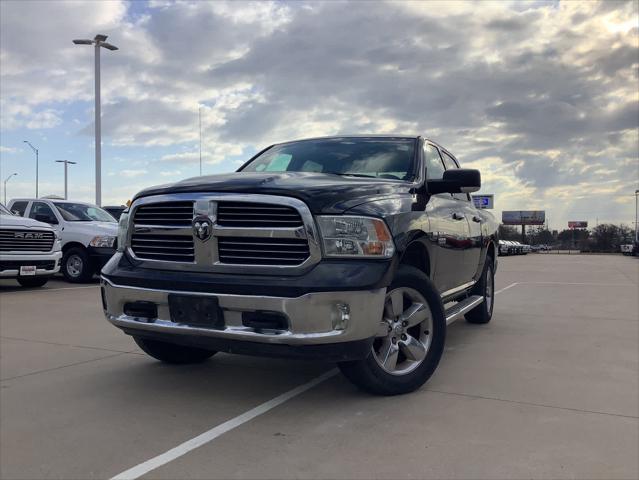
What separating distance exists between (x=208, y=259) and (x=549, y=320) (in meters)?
5.40

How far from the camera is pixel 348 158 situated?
16.7 ft

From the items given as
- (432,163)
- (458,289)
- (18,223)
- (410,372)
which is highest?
(432,163)

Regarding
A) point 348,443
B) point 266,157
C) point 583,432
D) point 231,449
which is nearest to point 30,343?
point 266,157

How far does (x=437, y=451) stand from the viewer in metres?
3.07

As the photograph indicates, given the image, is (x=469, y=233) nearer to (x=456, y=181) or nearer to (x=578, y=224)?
(x=456, y=181)

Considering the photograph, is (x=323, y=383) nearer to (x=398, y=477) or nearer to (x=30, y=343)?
(x=398, y=477)

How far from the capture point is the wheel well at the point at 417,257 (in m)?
4.26

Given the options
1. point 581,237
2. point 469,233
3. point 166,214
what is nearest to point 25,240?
point 166,214

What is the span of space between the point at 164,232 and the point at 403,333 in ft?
5.70

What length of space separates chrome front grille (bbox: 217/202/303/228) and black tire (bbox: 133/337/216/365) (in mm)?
1476

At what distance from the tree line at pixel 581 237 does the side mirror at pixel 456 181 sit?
110 meters

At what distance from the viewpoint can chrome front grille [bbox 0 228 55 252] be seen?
34.0 ft

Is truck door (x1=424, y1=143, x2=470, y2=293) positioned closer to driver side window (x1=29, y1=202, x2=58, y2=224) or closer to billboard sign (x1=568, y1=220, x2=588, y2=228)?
driver side window (x1=29, y1=202, x2=58, y2=224)

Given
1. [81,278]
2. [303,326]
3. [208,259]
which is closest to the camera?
[303,326]
